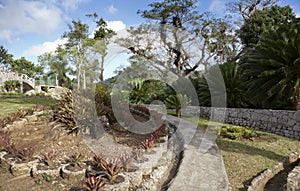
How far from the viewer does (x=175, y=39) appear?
382 inches

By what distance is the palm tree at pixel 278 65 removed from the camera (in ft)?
24.7

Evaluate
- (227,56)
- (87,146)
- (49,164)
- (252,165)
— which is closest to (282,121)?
(252,165)

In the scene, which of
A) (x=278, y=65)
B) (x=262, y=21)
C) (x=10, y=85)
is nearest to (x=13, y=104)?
(x=278, y=65)

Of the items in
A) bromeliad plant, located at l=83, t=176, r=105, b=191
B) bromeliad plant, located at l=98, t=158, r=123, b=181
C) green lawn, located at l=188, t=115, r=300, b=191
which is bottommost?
green lawn, located at l=188, t=115, r=300, b=191

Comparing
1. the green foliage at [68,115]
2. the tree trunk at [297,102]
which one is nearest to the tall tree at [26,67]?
the green foliage at [68,115]

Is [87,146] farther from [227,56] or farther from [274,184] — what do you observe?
[227,56]

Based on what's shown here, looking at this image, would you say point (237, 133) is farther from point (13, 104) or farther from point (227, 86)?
point (13, 104)

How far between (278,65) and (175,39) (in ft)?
13.1

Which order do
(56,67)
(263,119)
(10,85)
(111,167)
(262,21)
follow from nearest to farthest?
(111,167) < (263,119) < (262,21) < (10,85) < (56,67)

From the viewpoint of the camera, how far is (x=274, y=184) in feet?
14.0

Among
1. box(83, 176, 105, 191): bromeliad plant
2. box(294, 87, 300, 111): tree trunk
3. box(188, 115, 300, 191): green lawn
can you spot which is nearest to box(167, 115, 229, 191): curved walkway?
box(188, 115, 300, 191): green lawn

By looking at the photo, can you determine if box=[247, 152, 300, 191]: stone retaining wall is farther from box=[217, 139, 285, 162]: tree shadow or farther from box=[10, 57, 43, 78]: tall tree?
box=[10, 57, 43, 78]: tall tree

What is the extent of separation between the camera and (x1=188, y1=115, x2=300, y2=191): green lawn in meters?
4.28

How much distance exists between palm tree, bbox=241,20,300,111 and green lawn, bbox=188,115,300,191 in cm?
183
